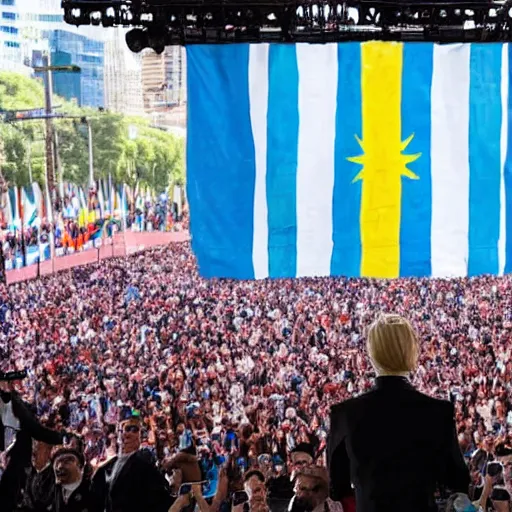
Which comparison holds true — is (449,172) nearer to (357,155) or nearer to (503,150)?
(503,150)

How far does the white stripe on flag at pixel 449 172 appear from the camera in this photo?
6.71 m

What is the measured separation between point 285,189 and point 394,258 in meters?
0.90

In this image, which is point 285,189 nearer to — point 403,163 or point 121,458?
point 403,163

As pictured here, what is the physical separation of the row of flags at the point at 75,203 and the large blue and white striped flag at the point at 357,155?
320 cm

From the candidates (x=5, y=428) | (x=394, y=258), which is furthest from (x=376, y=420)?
(x=394, y=258)

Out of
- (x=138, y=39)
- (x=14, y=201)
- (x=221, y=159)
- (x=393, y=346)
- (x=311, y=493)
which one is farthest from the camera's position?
(x=14, y=201)

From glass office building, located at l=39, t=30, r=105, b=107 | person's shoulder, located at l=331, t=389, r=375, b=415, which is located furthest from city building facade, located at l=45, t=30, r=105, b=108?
person's shoulder, located at l=331, t=389, r=375, b=415

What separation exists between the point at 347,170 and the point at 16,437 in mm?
3584

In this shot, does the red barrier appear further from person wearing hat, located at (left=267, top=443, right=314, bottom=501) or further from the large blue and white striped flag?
person wearing hat, located at (left=267, top=443, right=314, bottom=501)

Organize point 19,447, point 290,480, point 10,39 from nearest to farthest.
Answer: point 19,447, point 290,480, point 10,39

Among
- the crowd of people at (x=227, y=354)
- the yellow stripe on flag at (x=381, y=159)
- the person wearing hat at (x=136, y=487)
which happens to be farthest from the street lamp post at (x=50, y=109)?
the person wearing hat at (x=136, y=487)

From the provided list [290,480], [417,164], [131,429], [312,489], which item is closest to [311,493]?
[312,489]

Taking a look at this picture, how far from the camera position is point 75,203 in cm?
960

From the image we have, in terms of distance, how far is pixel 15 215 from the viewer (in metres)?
9.23
